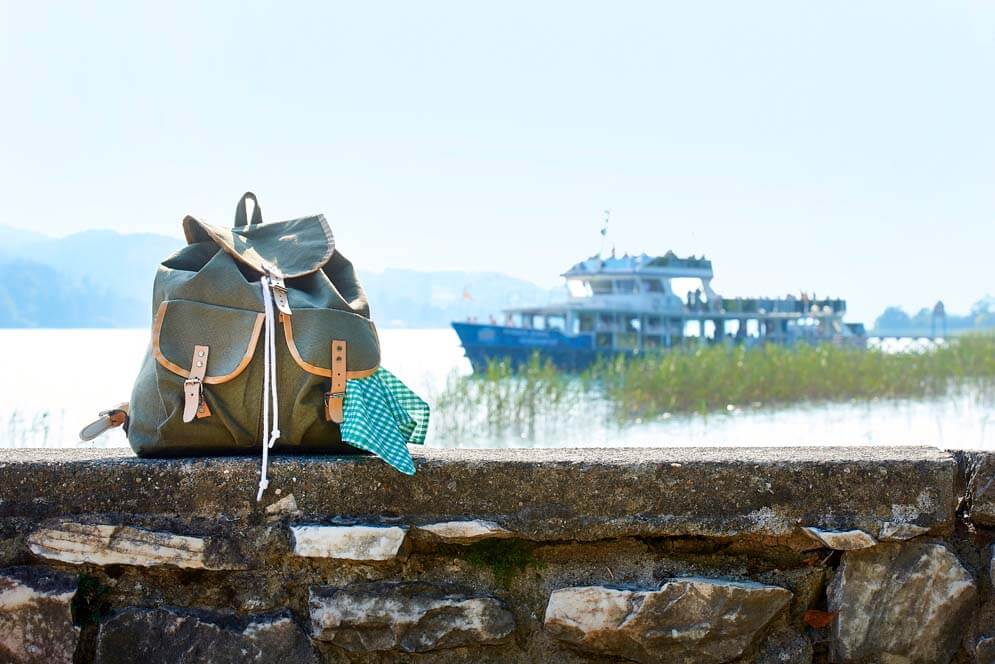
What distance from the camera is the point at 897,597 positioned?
6.32 feet

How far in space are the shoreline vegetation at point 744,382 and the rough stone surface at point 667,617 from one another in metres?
8.06

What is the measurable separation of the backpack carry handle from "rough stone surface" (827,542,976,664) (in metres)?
1.38

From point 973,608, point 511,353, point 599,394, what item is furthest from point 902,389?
Answer: point 973,608

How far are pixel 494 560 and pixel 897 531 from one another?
2.39 feet

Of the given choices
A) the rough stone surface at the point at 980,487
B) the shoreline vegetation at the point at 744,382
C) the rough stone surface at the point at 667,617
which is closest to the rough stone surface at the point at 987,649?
the rough stone surface at the point at 980,487

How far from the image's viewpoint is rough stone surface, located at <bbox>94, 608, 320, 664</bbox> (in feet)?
6.23

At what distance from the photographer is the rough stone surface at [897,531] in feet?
6.21

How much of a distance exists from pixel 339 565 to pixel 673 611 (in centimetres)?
61

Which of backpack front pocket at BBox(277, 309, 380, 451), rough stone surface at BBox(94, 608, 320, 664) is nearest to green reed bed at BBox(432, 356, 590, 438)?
backpack front pocket at BBox(277, 309, 380, 451)

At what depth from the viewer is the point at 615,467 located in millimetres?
1915

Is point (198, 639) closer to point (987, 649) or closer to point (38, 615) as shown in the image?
point (38, 615)

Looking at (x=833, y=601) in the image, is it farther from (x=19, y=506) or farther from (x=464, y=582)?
(x=19, y=506)

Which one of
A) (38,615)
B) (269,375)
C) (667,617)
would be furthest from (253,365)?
(667,617)

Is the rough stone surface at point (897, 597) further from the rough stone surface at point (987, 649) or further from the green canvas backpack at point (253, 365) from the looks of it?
the green canvas backpack at point (253, 365)
